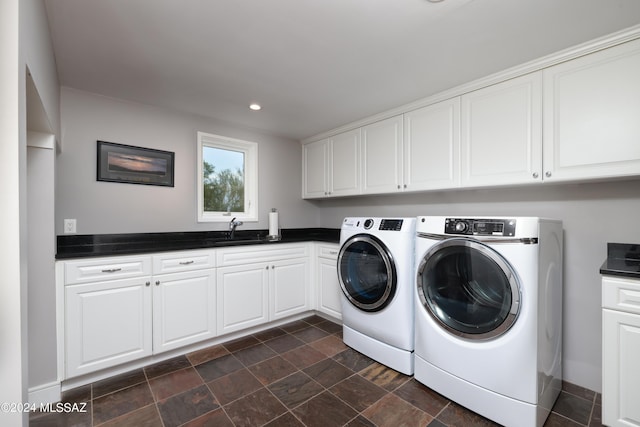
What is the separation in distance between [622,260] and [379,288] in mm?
1474

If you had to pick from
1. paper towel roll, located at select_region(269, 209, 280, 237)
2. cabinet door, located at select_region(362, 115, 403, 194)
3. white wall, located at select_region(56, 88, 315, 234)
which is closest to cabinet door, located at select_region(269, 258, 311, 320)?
paper towel roll, located at select_region(269, 209, 280, 237)

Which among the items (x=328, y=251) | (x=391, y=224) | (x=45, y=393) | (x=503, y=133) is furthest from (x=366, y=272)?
(x=45, y=393)

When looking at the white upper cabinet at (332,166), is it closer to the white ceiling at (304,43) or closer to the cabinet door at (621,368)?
the white ceiling at (304,43)

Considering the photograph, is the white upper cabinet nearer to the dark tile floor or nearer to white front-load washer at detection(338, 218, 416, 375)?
white front-load washer at detection(338, 218, 416, 375)

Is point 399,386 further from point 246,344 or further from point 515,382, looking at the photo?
point 246,344

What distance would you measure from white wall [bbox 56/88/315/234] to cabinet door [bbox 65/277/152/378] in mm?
655

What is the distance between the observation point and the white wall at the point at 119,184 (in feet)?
7.39

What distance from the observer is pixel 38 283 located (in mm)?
1721

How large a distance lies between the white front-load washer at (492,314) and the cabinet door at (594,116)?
1.34 feet

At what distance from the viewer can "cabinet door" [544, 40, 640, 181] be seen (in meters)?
1.55

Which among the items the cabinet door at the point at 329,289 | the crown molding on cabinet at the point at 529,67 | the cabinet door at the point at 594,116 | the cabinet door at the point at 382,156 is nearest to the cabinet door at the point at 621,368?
the cabinet door at the point at 594,116

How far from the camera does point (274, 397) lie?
Answer: 180 centimetres

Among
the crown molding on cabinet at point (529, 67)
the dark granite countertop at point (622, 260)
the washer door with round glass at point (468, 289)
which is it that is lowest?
the washer door with round glass at point (468, 289)

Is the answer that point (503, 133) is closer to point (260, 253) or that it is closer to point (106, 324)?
point (260, 253)
